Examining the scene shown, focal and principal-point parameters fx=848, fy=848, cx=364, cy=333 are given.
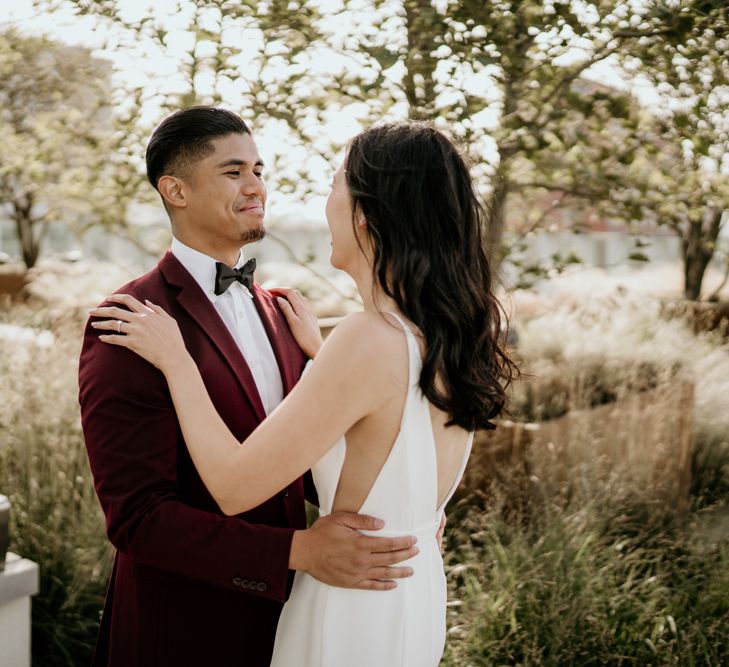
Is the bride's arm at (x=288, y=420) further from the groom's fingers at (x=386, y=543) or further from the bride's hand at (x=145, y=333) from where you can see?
the groom's fingers at (x=386, y=543)

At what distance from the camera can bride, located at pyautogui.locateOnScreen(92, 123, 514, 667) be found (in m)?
1.90

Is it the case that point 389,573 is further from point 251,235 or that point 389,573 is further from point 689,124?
point 689,124

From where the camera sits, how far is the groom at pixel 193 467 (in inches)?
80.0

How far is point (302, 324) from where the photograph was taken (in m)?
2.64

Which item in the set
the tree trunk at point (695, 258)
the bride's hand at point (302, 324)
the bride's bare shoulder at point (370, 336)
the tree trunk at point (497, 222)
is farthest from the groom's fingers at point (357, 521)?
the tree trunk at point (695, 258)

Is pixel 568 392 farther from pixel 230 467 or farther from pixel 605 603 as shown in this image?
pixel 230 467

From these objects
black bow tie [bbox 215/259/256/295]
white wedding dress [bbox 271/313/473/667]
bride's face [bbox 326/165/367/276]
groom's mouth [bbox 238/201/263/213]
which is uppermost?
groom's mouth [bbox 238/201/263/213]

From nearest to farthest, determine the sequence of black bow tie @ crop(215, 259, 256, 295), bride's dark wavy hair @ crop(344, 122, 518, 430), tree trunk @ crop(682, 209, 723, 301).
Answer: bride's dark wavy hair @ crop(344, 122, 518, 430) → black bow tie @ crop(215, 259, 256, 295) → tree trunk @ crop(682, 209, 723, 301)

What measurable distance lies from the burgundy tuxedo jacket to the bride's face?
1.39 feet

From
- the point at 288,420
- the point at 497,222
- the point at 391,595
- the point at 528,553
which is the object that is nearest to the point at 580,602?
the point at 528,553

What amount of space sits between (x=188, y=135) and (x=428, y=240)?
0.91m

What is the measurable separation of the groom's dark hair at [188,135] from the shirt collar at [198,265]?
0.23 m

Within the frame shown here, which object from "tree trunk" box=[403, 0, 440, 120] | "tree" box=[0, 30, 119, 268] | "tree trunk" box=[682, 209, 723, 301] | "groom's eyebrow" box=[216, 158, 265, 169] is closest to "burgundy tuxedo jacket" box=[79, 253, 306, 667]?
"groom's eyebrow" box=[216, 158, 265, 169]

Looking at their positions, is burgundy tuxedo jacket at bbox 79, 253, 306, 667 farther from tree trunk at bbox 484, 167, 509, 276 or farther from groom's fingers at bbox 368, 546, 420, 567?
tree trunk at bbox 484, 167, 509, 276
